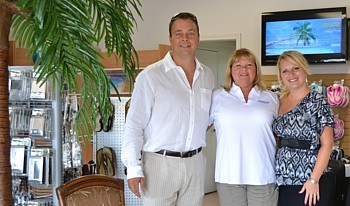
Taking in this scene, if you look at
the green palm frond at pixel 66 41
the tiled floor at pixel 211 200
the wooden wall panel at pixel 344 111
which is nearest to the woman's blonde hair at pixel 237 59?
the green palm frond at pixel 66 41

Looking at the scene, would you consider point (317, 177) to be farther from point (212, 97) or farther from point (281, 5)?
point (281, 5)

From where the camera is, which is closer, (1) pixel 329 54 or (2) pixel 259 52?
(1) pixel 329 54

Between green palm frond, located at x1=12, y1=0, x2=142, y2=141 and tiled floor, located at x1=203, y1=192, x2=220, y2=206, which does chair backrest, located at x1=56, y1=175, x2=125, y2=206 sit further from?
tiled floor, located at x1=203, y1=192, x2=220, y2=206

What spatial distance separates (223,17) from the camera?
19.8ft

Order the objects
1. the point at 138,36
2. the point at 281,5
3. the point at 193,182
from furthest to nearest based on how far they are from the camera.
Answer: the point at 138,36 < the point at 281,5 < the point at 193,182

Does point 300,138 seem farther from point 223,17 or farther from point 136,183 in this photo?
point 223,17

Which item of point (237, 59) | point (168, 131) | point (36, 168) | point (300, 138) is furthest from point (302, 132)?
point (36, 168)

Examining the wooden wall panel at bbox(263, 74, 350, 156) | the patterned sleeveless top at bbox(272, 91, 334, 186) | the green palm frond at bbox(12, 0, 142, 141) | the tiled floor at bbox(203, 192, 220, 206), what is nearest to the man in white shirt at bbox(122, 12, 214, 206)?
the patterned sleeveless top at bbox(272, 91, 334, 186)

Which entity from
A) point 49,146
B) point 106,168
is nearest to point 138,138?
point 49,146

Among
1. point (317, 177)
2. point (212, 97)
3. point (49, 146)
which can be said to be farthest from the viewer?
point (49, 146)

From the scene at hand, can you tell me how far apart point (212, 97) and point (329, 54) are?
3145mm

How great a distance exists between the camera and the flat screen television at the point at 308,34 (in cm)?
518

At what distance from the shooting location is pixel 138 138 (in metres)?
2.41

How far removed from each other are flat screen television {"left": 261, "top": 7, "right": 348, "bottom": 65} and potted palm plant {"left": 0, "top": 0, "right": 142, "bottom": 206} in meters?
4.07
